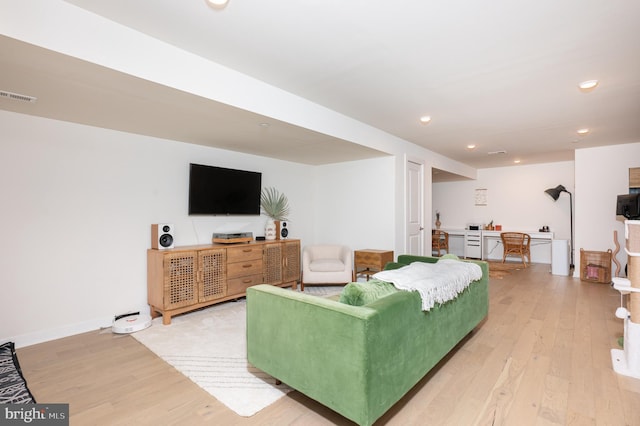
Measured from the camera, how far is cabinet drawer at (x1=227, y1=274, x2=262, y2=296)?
390 centimetres

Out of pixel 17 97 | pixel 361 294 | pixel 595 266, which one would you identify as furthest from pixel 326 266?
pixel 595 266

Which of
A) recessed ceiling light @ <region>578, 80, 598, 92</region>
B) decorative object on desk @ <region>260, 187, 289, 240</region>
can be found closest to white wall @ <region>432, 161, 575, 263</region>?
recessed ceiling light @ <region>578, 80, 598, 92</region>

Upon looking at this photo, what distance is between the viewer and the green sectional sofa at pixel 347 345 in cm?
151

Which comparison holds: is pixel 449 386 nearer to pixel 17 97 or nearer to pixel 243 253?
pixel 243 253

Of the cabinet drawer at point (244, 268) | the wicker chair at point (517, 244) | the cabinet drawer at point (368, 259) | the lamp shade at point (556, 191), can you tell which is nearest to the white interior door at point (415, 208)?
the cabinet drawer at point (368, 259)

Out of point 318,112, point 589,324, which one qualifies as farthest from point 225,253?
point 589,324

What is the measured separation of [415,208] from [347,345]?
4150 millimetres

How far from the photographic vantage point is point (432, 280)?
2070mm

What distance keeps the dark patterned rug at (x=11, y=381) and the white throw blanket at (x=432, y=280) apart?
2446 millimetres

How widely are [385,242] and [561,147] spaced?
3.66 m

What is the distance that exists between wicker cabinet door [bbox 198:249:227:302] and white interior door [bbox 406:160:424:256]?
9.57ft

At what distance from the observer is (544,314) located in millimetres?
3531

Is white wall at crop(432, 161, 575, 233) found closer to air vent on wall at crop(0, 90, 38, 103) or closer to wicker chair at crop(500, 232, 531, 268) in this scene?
wicker chair at crop(500, 232, 531, 268)

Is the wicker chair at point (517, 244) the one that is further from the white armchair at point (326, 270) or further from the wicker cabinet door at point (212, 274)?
the wicker cabinet door at point (212, 274)
